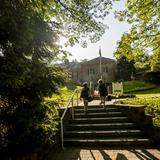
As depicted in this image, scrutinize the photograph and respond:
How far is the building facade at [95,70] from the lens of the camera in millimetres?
69562

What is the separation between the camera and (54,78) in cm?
748

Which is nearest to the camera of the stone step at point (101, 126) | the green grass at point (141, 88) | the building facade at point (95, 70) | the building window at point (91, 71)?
the stone step at point (101, 126)

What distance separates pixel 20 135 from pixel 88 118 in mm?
5444

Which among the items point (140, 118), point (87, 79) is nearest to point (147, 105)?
point (140, 118)

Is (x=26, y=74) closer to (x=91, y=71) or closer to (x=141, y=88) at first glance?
(x=141, y=88)

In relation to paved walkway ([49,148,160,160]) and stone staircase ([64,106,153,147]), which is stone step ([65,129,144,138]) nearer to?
stone staircase ([64,106,153,147])

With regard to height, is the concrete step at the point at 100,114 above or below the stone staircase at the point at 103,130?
above

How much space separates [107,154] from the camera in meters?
8.38

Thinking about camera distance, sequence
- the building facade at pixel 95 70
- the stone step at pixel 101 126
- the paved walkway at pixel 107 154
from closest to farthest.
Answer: the paved walkway at pixel 107 154, the stone step at pixel 101 126, the building facade at pixel 95 70

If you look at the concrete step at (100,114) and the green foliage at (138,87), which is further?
the green foliage at (138,87)

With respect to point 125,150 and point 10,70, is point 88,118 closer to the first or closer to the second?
point 125,150

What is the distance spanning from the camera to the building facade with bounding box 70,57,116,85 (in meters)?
69.6

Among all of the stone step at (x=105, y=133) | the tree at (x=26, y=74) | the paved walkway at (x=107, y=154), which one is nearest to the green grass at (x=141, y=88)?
the stone step at (x=105, y=133)

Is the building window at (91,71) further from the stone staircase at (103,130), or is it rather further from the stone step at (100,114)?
the stone step at (100,114)
